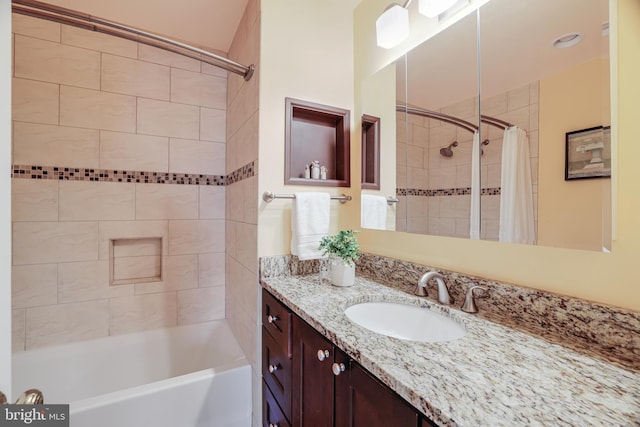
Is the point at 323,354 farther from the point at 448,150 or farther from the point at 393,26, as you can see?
the point at 393,26

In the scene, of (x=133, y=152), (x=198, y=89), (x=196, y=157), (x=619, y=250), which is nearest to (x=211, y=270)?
(x=196, y=157)

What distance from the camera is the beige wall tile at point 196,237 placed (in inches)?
83.9

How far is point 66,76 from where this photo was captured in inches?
71.6

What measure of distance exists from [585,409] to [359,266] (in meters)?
1.12

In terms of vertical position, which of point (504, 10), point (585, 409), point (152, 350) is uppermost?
point (504, 10)

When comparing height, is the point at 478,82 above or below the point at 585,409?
above

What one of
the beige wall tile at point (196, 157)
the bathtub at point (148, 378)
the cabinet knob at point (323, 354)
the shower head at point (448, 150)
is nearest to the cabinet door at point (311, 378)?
the cabinet knob at point (323, 354)

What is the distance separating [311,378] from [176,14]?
2268 mm

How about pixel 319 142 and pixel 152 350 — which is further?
pixel 152 350

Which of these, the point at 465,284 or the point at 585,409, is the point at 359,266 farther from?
the point at 585,409

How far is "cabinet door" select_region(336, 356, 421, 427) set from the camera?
1.92 ft

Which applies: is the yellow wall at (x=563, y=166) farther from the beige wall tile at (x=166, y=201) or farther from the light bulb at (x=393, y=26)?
the beige wall tile at (x=166, y=201)

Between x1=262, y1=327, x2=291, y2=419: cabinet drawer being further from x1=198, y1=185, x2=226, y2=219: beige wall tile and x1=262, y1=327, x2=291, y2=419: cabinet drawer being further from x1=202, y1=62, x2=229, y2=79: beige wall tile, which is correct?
x1=202, y1=62, x2=229, y2=79: beige wall tile

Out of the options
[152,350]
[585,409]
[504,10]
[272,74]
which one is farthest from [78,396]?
[504,10]
